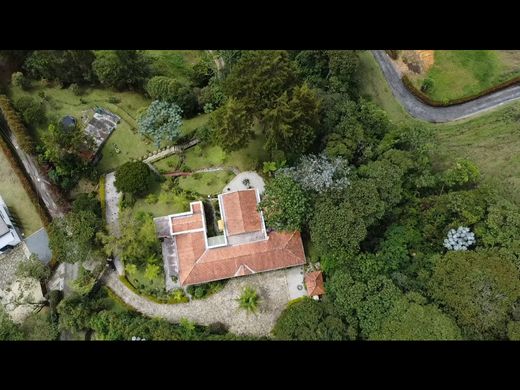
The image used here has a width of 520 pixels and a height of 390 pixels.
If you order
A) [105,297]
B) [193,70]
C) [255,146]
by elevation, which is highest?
[193,70]

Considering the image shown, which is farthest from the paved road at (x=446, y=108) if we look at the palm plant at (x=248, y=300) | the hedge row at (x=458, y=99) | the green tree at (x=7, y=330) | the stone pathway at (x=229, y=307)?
the green tree at (x=7, y=330)

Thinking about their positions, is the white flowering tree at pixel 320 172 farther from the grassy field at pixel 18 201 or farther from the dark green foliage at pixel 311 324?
the grassy field at pixel 18 201

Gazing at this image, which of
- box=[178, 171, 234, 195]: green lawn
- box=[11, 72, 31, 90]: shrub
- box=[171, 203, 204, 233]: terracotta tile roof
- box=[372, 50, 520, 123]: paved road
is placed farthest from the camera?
box=[372, 50, 520, 123]: paved road

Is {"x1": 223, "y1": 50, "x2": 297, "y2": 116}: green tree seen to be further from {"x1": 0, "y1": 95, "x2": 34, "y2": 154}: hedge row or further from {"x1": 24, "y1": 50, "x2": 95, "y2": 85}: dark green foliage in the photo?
{"x1": 0, "y1": 95, "x2": 34, "y2": 154}: hedge row

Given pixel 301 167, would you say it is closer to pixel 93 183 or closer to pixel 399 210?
pixel 399 210

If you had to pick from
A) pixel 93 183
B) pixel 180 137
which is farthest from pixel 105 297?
pixel 180 137

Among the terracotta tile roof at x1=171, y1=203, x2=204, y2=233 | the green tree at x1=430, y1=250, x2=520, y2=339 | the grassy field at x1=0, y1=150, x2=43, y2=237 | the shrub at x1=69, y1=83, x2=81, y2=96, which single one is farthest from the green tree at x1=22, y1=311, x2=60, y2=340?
the green tree at x1=430, y1=250, x2=520, y2=339
